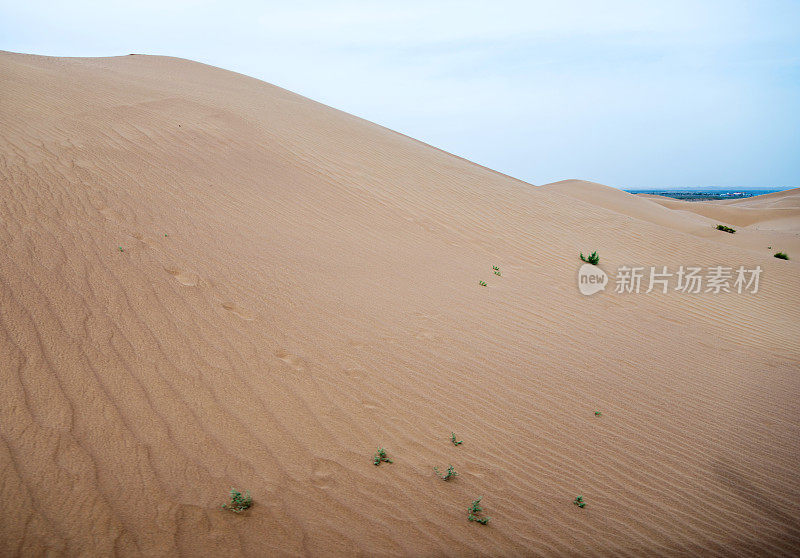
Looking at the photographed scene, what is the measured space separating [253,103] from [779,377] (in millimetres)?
13591

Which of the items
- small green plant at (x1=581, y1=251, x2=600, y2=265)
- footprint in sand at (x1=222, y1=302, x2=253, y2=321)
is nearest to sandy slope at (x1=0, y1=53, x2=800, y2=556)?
footprint in sand at (x1=222, y1=302, x2=253, y2=321)

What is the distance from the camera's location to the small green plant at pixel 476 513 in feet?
9.24

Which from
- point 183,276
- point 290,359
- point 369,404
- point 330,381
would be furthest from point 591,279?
point 183,276

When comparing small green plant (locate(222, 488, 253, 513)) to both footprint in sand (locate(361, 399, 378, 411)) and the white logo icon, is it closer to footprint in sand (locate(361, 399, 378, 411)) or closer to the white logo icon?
footprint in sand (locate(361, 399, 378, 411))

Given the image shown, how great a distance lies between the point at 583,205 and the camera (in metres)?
12.7

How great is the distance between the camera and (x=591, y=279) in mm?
7859

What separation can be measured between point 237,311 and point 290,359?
92 cm

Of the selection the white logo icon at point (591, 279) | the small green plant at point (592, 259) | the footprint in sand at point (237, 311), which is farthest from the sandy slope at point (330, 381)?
the small green plant at point (592, 259)

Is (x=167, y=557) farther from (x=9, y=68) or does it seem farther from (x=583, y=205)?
(x=9, y=68)

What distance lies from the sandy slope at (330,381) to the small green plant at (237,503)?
47mm

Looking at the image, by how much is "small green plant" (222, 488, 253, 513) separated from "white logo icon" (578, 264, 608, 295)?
6.17 m

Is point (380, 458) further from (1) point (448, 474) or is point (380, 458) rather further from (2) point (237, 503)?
(2) point (237, 503)

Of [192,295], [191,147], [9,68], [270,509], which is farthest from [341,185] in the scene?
[9,68]

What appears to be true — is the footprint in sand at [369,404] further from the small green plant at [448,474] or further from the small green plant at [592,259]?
the small green plant at [592,259]
